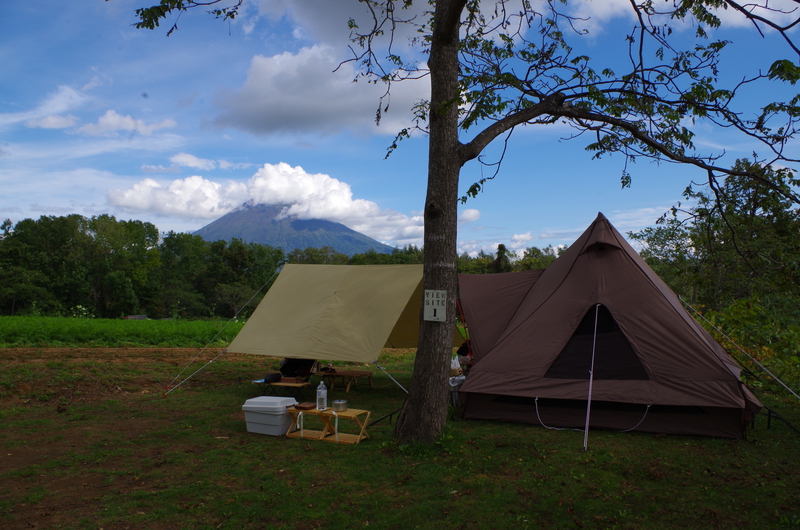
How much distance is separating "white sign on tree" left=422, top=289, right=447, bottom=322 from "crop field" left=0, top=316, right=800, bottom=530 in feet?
4.04

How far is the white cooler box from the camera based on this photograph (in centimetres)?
584

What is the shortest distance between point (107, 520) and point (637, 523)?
3.66 meters

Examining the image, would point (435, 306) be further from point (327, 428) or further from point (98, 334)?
point (98, 334)

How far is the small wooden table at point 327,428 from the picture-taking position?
18.3 ft

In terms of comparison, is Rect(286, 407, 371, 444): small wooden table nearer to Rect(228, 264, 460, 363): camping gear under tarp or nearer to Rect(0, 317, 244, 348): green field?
Rect(228, 264, 460, 363): camping gear under tarp

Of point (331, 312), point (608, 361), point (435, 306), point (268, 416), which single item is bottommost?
point (268, 416)

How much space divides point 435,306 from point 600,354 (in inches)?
88.8

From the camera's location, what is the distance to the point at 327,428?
583 cm

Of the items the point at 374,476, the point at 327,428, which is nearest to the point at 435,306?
the point at 374,476

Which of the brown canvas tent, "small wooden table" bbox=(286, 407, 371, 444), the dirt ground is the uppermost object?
the brown canvas tent

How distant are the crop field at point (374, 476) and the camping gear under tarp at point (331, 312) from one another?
124 centimetres

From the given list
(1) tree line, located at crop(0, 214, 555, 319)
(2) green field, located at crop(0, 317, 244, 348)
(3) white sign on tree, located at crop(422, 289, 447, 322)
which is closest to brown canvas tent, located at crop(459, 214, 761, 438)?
(3) white sign on tree, located at crop(422, 289, 447, 322)

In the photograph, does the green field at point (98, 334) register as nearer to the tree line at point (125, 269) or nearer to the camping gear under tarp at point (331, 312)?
the camping gear under tarp at point (331, 312)

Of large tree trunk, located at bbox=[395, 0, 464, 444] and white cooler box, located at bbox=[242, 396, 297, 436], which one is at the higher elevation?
large tree trunk, located at bbox=[395, 0, 464, 444]
